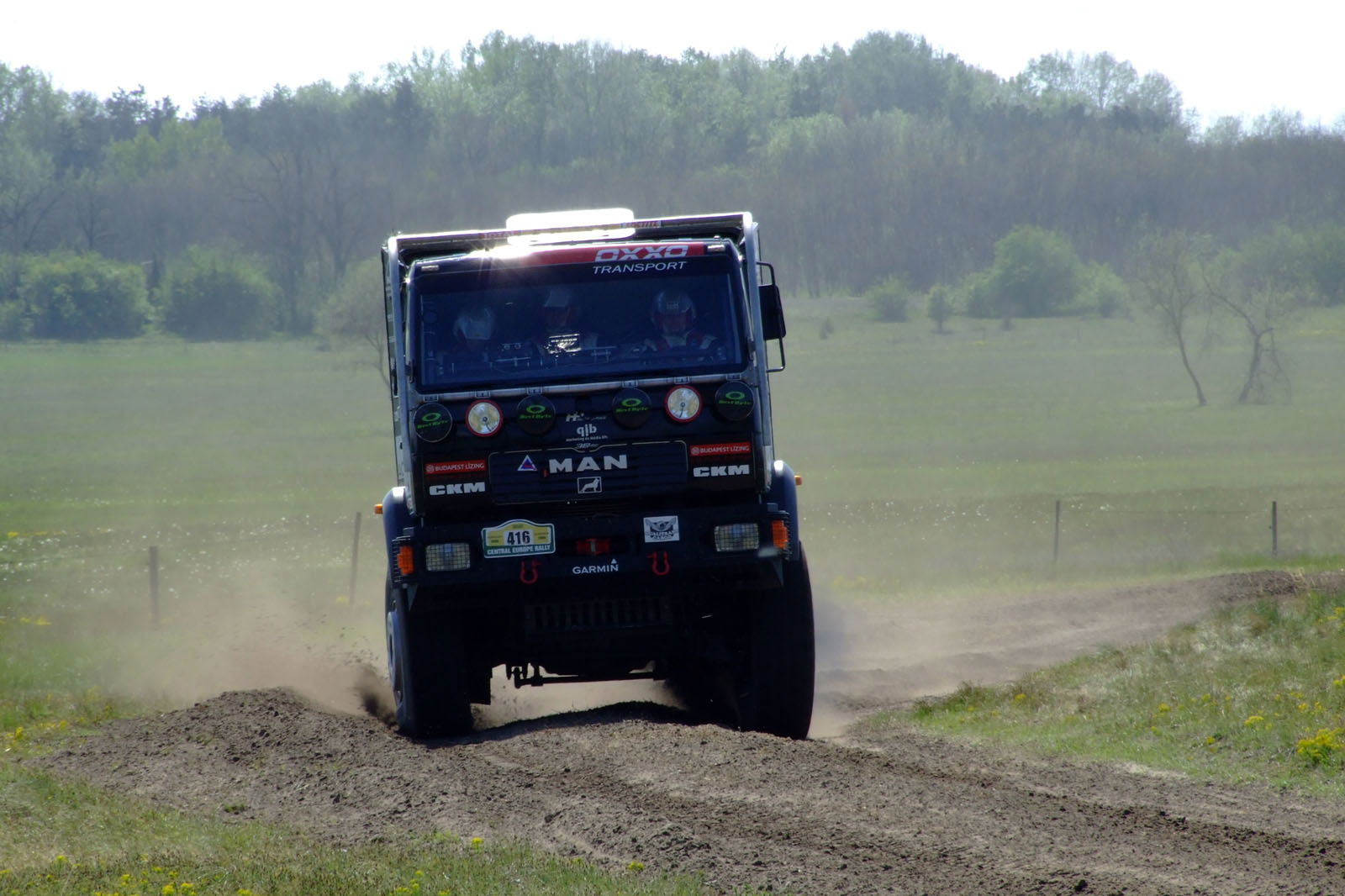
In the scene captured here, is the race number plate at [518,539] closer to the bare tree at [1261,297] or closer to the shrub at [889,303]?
the bare tree at [1261,297]

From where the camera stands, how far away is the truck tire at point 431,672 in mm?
10328

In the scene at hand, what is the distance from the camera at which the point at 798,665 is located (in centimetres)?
1036

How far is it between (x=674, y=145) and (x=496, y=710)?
106694 millimetres

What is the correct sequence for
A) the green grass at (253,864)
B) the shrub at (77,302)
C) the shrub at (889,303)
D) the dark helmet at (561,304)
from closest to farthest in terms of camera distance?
the green grass at (253,864) < the dark helmet at (561,304) < the shrub at (889,303) < the shrub at (77,302)

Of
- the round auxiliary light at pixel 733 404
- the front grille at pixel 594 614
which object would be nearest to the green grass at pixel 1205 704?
the front grille at pixel 594 614

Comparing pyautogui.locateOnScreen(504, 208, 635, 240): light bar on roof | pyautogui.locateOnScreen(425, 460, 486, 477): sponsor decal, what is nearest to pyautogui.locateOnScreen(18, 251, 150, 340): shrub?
pyautogui.locateOnScreen(504, 208, 635, 240): light bar on roof

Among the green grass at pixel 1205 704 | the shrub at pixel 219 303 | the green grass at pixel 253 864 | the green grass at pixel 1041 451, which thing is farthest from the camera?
the shrub at pixel 219 303

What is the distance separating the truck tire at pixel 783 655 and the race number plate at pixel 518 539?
173 centimetres

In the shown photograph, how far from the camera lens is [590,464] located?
9.65 meters

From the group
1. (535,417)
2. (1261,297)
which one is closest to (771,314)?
(535,417)

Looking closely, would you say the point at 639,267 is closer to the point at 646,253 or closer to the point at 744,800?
the point at 646,253

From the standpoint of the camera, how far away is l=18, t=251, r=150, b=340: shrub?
9338cm

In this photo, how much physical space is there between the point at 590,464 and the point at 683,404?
0.76 m

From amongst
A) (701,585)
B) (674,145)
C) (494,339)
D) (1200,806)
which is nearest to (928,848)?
(1200,806)
